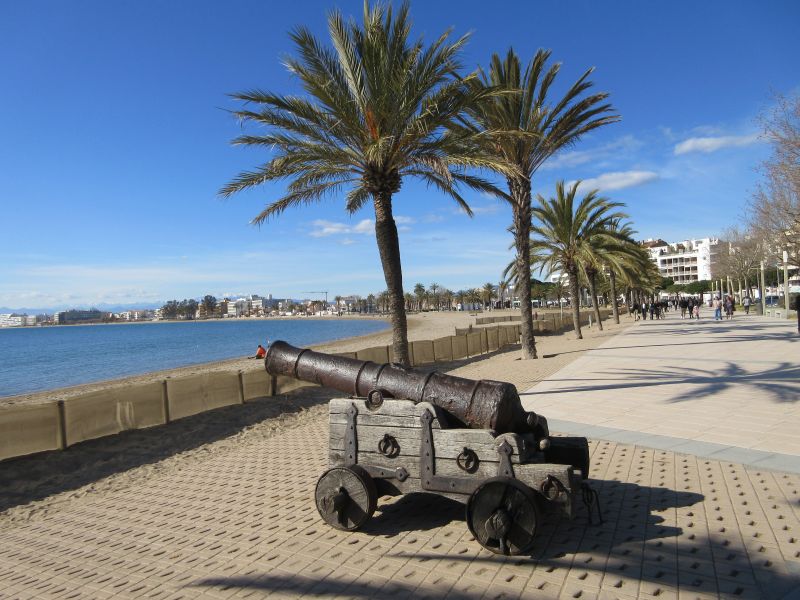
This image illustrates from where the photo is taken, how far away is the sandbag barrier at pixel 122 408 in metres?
7.06

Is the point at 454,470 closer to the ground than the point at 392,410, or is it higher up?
closer to the ground

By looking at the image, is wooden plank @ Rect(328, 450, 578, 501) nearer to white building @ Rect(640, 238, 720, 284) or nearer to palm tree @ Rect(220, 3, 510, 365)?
palm tree @ Rect(220, 3, 510, 365)

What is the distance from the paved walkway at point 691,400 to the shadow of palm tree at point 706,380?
1 cm

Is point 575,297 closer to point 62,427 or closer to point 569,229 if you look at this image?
point 569,229

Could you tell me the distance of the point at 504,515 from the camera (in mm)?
3494

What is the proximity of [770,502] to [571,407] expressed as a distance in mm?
4594

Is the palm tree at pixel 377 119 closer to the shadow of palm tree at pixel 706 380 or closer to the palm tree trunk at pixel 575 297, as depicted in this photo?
the shadow of palm tree at pixel 706 380

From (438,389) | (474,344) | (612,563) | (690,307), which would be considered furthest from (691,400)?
(690,307)

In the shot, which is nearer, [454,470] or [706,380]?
[454,470]

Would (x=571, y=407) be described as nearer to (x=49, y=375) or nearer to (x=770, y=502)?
(x=770, y=502)

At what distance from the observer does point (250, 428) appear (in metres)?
9.16

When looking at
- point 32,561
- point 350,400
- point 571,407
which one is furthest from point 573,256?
point 32,561

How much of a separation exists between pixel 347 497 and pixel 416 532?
0.60 metres

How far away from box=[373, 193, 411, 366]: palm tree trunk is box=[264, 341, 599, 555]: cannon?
490 centimetres
